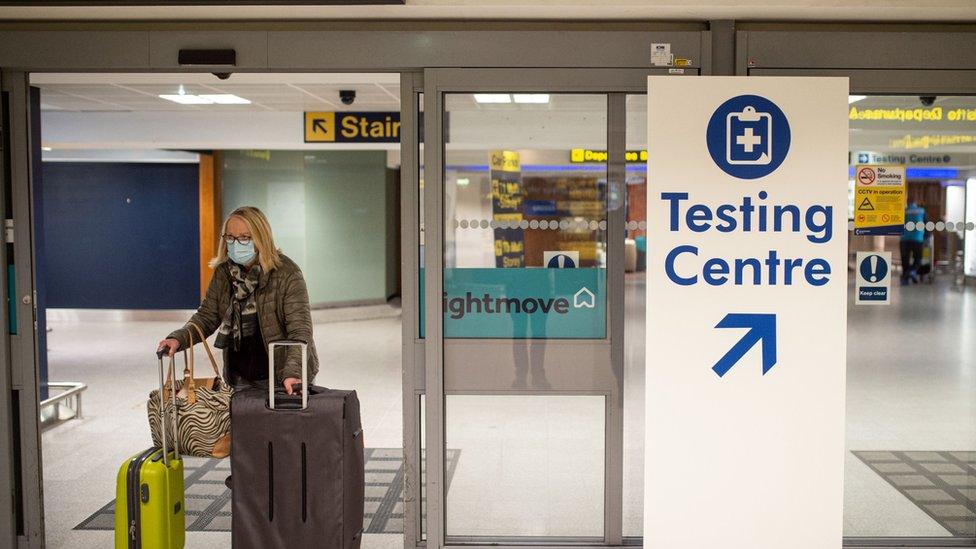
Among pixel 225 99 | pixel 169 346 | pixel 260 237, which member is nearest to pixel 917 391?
pixel 260 237

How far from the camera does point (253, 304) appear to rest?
3.60 metres

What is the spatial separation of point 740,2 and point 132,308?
1206 cm

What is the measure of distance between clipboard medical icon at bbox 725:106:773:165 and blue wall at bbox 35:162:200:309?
11238 mm

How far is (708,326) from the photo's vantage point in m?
3.29

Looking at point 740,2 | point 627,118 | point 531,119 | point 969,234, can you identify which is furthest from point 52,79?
point 969,234

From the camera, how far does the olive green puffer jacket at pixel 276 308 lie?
3553 mm

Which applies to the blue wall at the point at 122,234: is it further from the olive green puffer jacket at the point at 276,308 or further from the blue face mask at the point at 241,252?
the blue face mask at the point at 241,252

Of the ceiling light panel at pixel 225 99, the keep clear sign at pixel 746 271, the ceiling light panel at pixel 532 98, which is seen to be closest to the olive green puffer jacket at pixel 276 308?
the ceiling light panel at pixel 532 98

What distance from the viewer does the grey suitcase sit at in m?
3.26

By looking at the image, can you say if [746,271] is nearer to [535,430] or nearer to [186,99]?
[535,430]

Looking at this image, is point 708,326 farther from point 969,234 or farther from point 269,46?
point 269,46

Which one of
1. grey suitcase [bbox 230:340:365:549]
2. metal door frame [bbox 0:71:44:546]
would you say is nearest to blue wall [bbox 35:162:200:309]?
metal door frame [bbox 0:71:44:546]

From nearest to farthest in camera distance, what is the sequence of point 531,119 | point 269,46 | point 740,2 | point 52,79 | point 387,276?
point 740,2 < point 269,46 < point 531,119 < point 52,79 < point 387,276

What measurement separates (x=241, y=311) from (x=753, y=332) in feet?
7.12
